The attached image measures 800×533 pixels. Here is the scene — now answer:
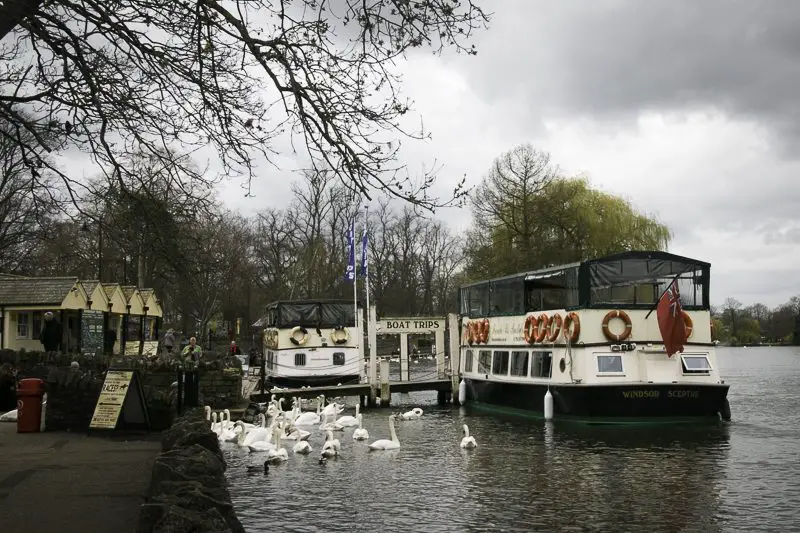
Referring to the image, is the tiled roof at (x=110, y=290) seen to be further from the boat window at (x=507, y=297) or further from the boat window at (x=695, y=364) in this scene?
the boat window at (x=695, y=364)

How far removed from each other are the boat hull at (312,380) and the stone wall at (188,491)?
100 feet

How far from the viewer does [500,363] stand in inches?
1353

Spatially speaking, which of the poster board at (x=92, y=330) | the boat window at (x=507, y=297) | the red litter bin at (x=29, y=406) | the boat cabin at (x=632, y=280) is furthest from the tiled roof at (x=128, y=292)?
the red litter bin at (x=29, y=406)

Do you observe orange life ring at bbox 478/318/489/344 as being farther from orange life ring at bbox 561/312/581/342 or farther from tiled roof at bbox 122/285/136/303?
tiled roof at bbox 122/285/136/303

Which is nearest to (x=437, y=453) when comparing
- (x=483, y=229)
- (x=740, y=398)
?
(x=740, y=398)

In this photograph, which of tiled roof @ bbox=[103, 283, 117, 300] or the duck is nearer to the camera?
the duck

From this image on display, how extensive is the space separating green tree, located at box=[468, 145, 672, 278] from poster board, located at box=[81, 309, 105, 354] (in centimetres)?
2436

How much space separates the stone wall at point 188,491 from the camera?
6691mm

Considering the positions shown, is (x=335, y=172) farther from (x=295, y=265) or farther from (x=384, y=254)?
(x=384, y=254)

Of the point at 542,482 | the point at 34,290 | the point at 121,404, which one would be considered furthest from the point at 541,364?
the point at 34,290

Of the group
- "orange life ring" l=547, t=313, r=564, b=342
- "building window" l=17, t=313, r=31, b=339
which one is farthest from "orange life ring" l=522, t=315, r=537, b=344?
"building window" l=17, t=313, r=31, b=339

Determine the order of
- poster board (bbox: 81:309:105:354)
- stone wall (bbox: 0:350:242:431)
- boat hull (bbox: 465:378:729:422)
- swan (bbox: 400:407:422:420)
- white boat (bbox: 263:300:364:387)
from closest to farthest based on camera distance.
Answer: stone wall (bbox: 0:350:242:431) < boat hull (bbox: 465:378:729:422) < swan (bbox: 400:407:422:420) < poster board (bbox: 81:309:105:354) < white boat (bbox: 263:300:364:387)

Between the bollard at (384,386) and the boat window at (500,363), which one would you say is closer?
the boat window at (500,363)

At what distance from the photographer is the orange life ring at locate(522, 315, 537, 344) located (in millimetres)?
31109
